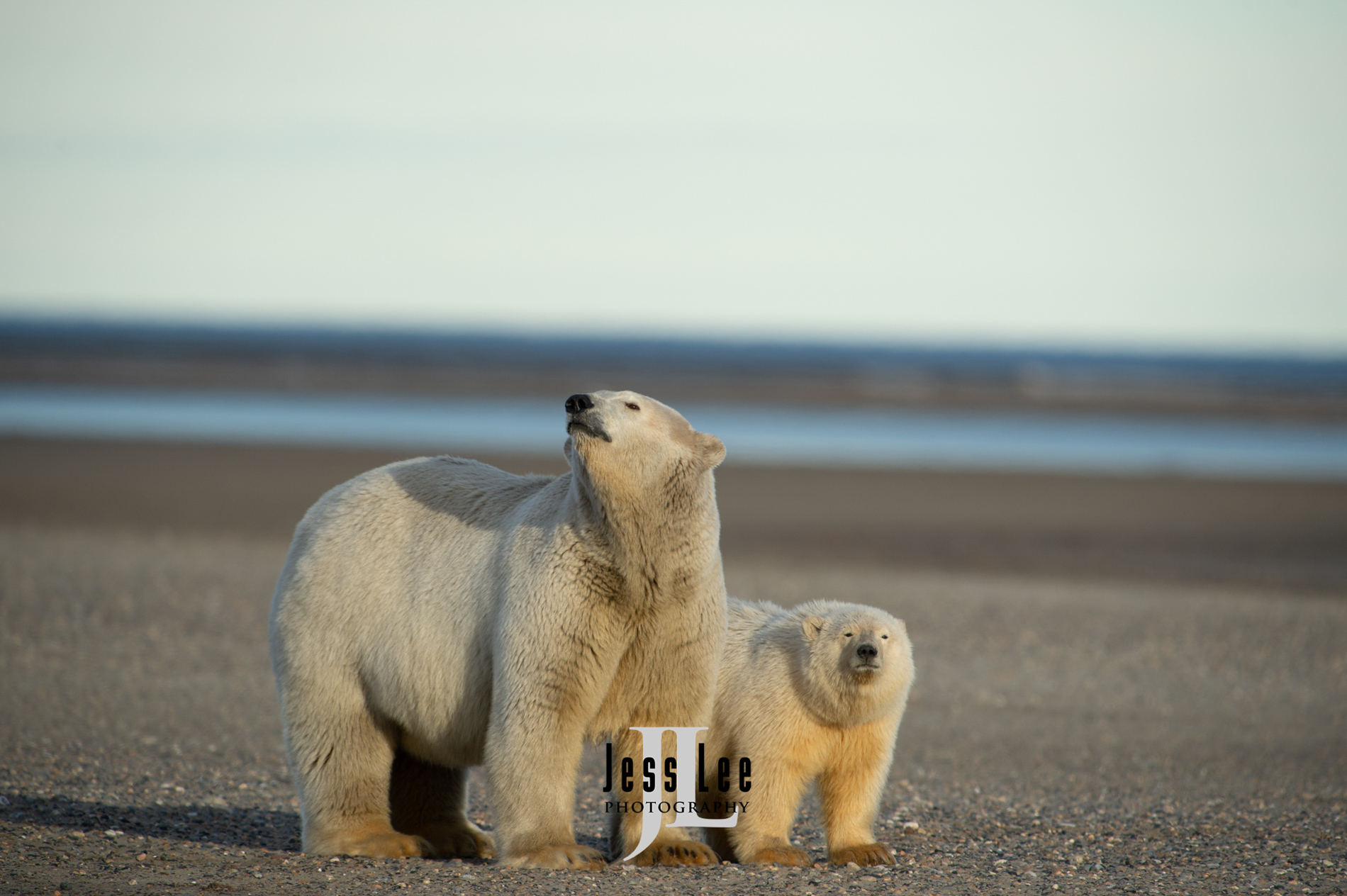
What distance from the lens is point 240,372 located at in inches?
2039

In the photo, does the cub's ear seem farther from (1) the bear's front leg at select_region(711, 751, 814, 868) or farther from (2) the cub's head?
(1) the bear's front leg at select_region(711, 751, 814, 868)

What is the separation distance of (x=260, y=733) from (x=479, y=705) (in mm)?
4117

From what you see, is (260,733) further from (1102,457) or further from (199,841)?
(1102,457)

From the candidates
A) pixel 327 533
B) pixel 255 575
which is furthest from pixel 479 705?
pixel 255 575

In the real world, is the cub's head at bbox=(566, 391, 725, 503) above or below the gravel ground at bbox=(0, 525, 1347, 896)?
above

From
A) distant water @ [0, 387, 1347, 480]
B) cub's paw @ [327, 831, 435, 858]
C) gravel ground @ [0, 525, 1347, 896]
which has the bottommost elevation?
gravel ground @ [0, 525, 1347, 896]

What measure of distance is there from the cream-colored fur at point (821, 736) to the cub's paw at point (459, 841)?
3.88ft

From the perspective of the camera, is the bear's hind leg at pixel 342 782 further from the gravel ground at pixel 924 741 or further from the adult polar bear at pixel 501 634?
the gravel ground at pixel 924 741

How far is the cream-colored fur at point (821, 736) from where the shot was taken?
233 inches

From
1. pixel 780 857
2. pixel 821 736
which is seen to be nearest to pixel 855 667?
pixel 821 736

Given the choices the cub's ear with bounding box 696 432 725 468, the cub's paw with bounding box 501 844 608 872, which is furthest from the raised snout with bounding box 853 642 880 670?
the cub's paw with bounding box 501 844 608 872

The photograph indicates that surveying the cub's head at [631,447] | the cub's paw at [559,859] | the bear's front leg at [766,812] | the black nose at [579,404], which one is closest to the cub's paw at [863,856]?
the bear's front leg at [766,812]

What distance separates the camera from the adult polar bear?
548 centimetres

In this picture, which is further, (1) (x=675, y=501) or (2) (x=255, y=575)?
(2) (x=255, y=575)
